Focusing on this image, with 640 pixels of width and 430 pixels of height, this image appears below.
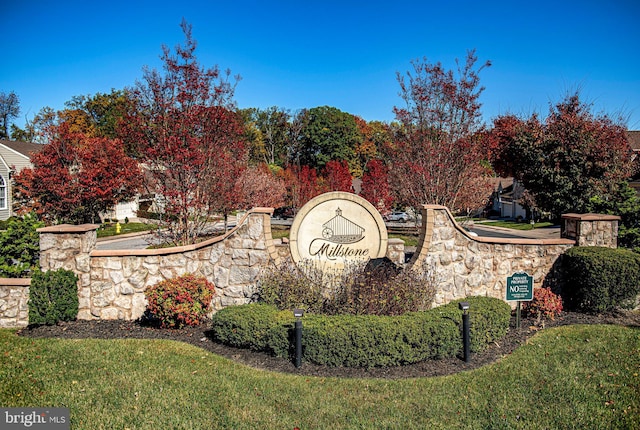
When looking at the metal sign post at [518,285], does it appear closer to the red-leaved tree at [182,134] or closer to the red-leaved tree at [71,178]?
the red-leaved tree at [182,134]

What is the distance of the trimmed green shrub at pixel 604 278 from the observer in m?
8.13

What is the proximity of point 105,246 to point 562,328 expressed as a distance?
20519mm

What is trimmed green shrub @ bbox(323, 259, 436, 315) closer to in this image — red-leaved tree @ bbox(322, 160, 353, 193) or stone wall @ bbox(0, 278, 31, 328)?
stone wall @ bbox(0, 278, 31, 328)

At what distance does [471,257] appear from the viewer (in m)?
8.87

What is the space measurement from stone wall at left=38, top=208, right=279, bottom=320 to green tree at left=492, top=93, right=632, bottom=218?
9705mm

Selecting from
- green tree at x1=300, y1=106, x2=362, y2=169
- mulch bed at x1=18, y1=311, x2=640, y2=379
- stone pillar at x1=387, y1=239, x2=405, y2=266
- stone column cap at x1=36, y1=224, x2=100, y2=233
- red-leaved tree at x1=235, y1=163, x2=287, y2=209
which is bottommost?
mulch bed at x1=18, y1=311, x2=640, y2=379

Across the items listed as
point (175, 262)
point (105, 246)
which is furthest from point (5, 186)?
point (175, 262)

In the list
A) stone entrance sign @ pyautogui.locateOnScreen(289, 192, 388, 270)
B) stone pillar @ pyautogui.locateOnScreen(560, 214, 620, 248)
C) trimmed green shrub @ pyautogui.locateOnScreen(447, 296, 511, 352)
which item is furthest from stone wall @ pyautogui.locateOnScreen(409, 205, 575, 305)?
trimmed green shrub @ pyautogui.locateOnScreen(447, 296, 511, 352)

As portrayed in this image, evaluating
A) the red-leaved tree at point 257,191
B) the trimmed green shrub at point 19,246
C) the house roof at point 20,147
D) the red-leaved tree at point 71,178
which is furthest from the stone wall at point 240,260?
the house roof at point 20,147

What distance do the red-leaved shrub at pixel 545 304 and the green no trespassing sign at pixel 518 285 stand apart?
0.89 meters

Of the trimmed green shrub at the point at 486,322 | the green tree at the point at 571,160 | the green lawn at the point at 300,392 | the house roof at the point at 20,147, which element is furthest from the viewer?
the house roof at the point at 20,147

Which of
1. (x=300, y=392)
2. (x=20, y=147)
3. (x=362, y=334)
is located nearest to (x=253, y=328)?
(x=300, y=392)

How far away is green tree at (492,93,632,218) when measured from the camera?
1255cm

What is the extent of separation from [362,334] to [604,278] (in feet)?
17.6
